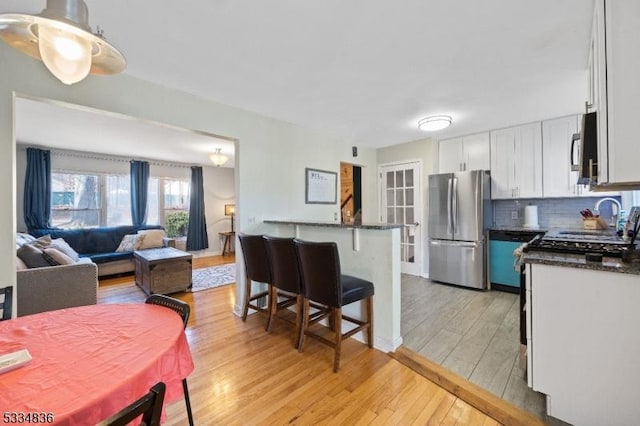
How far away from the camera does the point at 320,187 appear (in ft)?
13.1

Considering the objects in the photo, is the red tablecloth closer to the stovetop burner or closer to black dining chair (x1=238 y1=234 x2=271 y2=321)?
black dining chair (x1=238 y1=234 x2=271 y2=321)

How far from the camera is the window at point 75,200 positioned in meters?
Answer: 5.14

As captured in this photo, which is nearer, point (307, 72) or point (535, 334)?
point (535, 334)

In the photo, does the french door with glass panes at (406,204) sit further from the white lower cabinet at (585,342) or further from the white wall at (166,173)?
the white wall at (166,173)

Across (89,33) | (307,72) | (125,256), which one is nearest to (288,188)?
(307,72)

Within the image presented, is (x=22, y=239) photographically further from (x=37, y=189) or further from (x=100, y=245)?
(x=37, y=189)

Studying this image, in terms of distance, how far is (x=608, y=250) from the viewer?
1.67 m

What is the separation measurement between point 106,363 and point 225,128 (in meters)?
2.47

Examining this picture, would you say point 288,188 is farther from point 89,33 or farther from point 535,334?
point 535,334

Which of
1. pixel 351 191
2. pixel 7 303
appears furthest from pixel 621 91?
pixel 351 191

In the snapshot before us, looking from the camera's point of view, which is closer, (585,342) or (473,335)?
(585,342)

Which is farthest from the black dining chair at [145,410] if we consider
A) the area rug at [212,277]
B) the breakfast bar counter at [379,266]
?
the area rug at [212,277]

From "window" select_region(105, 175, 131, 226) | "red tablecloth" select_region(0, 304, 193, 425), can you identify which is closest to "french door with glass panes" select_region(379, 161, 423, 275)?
"red tablecloth" select_region(0, 304, 193, 425)

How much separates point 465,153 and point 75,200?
7.30 meters
